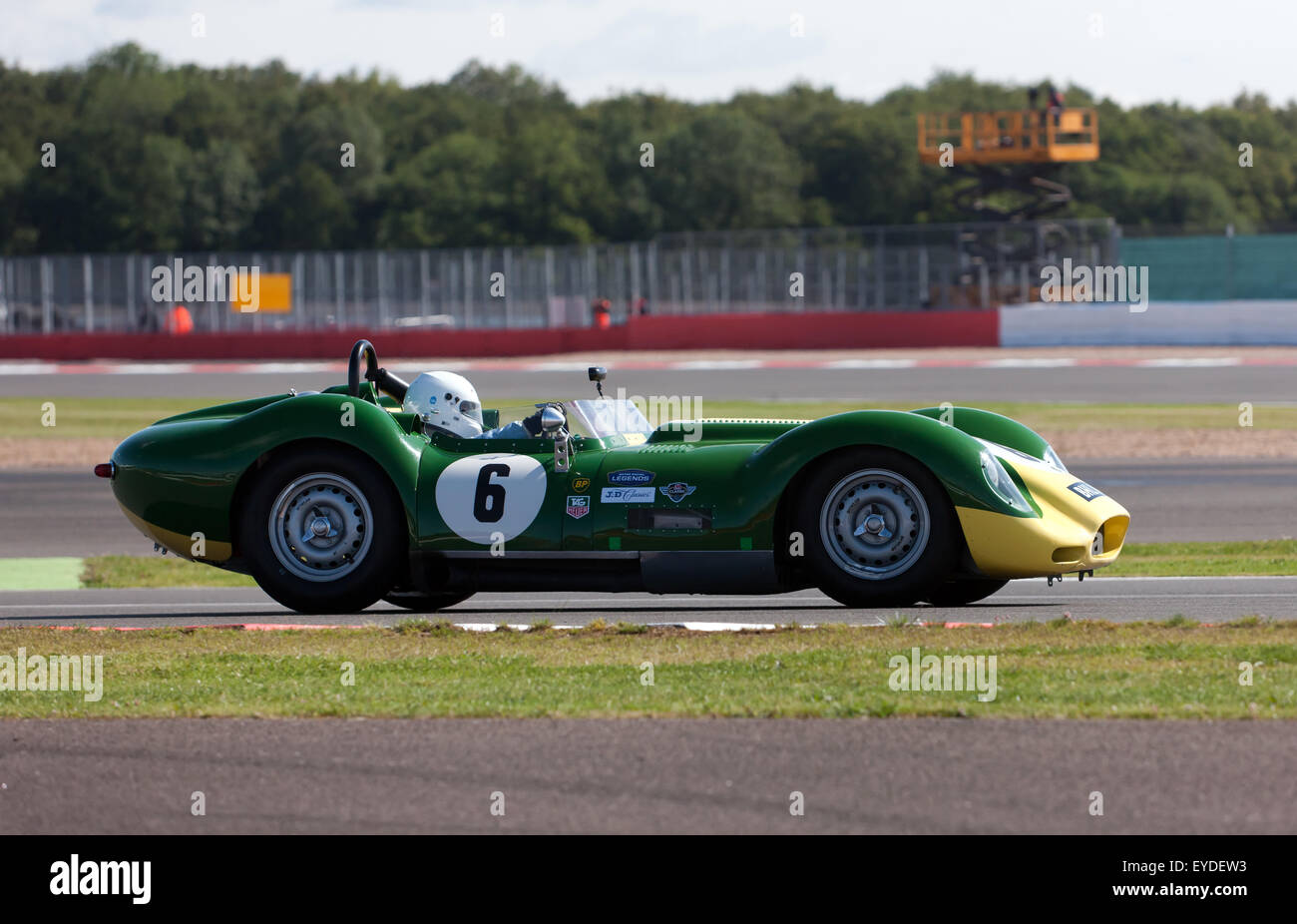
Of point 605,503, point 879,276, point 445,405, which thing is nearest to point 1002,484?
point 605,503

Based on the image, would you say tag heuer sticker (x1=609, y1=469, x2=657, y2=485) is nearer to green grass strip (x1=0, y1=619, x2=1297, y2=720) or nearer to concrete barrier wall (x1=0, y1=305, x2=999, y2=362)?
green grass strip (x1=0, y1=619, x2=1297, y2=720)

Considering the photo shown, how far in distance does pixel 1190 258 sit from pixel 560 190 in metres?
Answer: 42.7

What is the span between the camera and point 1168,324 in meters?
40.8

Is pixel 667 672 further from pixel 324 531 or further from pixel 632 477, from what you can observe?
pixel 324 531

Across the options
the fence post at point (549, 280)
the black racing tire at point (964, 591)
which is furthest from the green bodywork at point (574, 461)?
the fence post at point (549, 280)

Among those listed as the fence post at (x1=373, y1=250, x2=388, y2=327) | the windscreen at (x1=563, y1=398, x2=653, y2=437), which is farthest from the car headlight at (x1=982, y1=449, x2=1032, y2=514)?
the fence post at (x1=373, y1=250, x2=388, y2=327)

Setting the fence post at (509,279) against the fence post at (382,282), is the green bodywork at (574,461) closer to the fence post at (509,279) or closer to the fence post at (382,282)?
the fence post at (509,279)

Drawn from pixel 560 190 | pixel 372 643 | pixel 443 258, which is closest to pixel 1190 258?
pixel 443 258

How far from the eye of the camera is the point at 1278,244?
137 feet

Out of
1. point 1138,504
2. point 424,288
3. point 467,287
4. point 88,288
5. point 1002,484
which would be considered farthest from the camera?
point 424,288

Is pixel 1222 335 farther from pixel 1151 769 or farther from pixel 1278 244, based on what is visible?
pixel 1151 769

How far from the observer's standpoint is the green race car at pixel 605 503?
841 centimetres

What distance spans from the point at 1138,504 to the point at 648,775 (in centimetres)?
1169

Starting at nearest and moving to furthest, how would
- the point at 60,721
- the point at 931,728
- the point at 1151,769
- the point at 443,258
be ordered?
the point at 1151,769 → the point at 931,728 → the point at 60,721 → the point at 443,258
